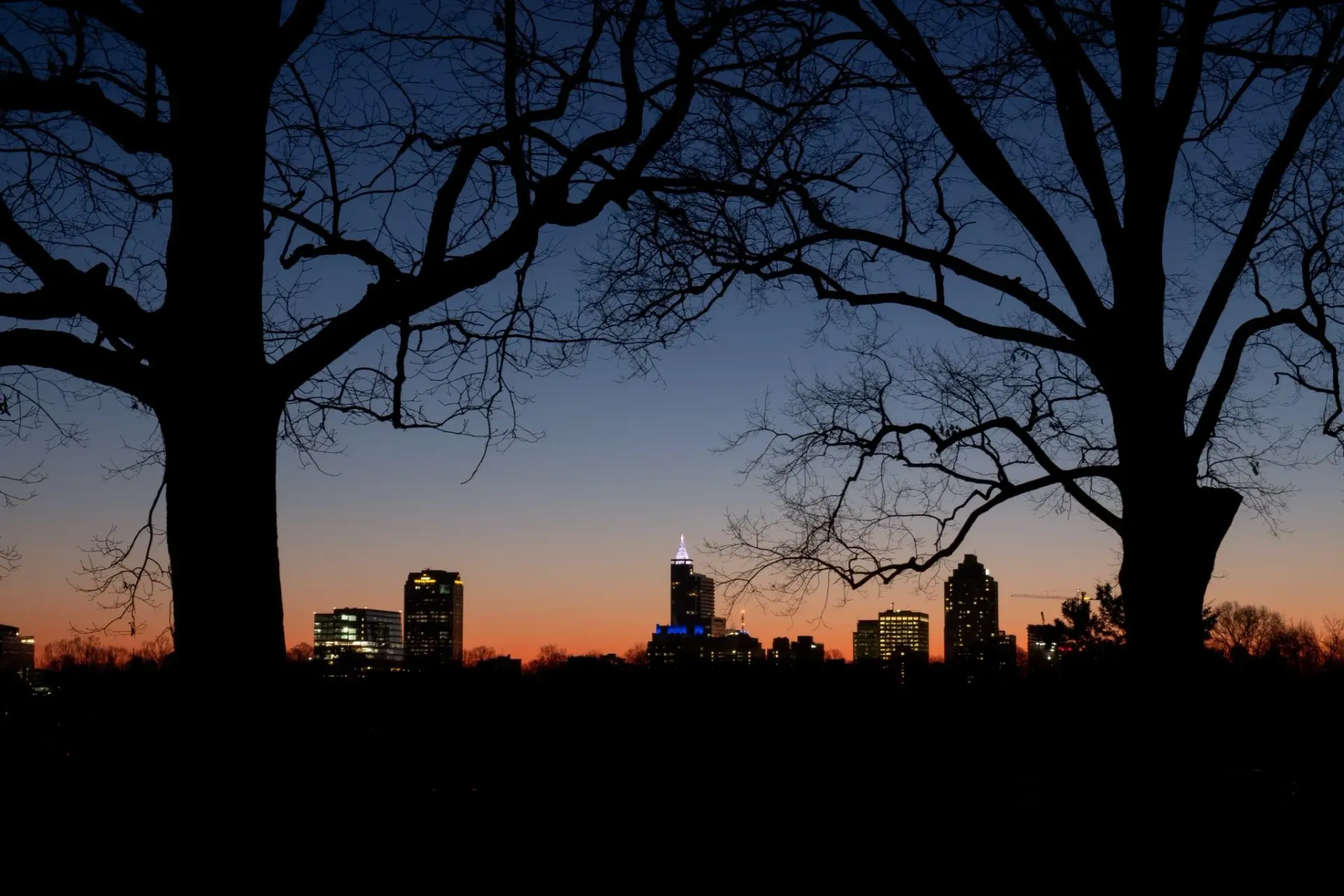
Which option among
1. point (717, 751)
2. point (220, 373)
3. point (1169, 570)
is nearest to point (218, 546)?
point (220, 373)

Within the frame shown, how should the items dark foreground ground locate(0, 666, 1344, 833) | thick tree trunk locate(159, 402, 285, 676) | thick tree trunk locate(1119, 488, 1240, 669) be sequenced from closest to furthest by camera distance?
thick tree trunk locate(159, 402, 285, 676)
dark foreground ground locate(0, 666, 1344, 833)
thick tree trunk locate(1119, 488, 1240, 669)

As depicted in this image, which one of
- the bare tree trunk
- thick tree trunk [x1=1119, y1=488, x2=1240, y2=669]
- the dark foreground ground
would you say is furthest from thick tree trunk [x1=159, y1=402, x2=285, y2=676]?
thick tree trunk [x1=1119, y1=488, x2=1240, y2=669]

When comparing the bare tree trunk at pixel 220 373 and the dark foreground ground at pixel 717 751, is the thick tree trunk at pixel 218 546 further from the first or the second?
the dark foreground ground at pixel 717 751

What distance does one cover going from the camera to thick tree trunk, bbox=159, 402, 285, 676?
4785 mm

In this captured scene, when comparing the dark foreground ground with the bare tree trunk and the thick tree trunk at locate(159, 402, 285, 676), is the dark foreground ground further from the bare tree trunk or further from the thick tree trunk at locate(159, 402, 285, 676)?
the bare tree trunk

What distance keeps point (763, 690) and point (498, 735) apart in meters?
1.92

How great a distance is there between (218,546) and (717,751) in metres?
3.49

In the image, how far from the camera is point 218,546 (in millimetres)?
4832

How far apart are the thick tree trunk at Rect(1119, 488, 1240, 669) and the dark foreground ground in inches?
12.0

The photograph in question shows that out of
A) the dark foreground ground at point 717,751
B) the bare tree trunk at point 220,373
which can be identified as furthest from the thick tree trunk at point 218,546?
the dark foreground ground at point 717,751

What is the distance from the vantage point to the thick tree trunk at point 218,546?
479 centimetres

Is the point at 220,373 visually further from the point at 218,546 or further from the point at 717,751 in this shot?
the point at 717,751

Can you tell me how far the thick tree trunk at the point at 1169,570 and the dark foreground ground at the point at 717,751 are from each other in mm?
306

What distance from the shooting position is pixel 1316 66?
8.62 metres
